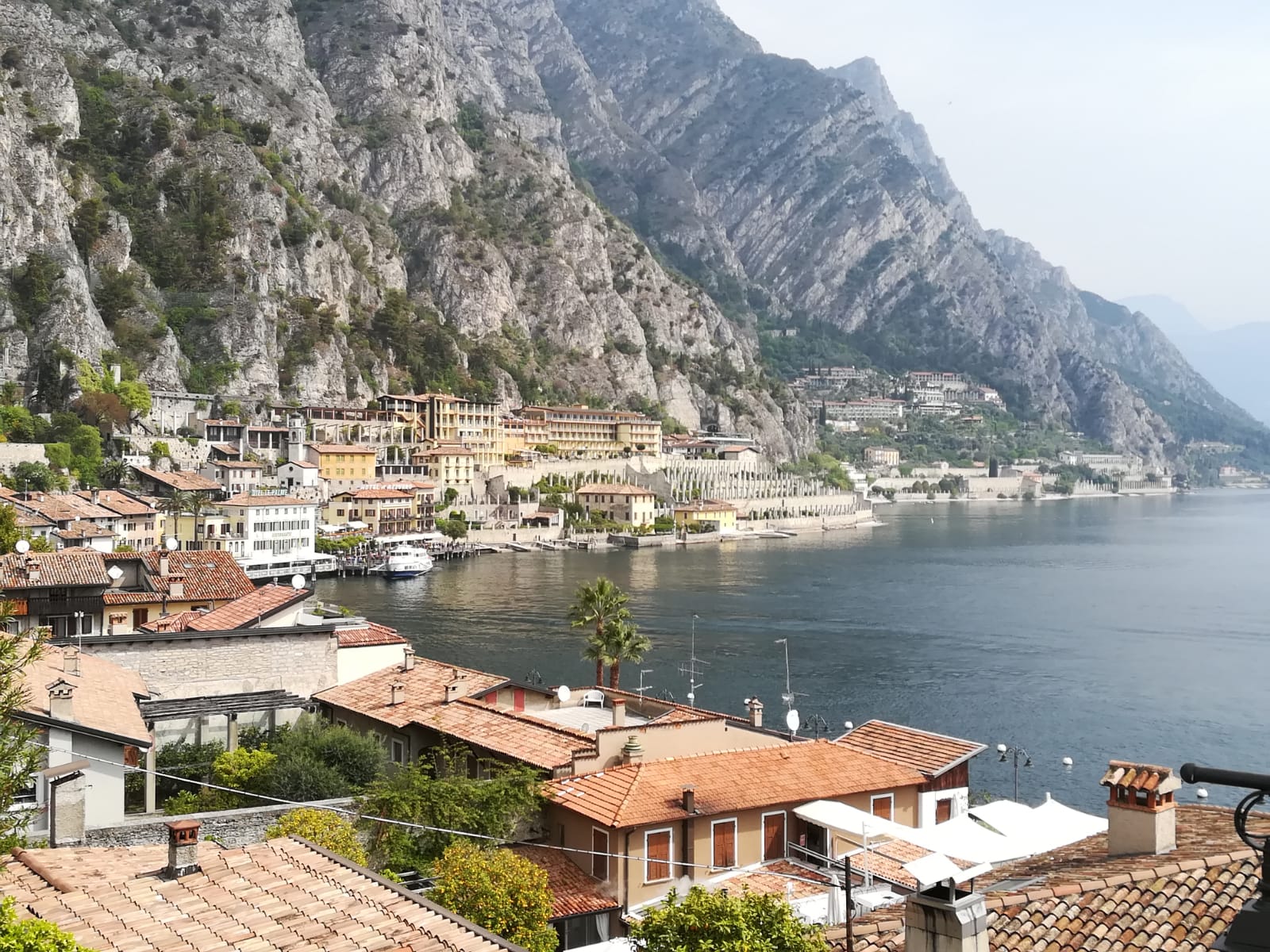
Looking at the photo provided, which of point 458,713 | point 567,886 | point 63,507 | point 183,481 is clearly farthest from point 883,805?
point 183,481

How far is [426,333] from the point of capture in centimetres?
15938

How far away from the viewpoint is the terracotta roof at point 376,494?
11031 cm

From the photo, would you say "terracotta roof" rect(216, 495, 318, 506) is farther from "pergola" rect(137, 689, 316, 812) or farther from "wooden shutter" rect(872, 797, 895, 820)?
"wooden shutter" rect(872, 797, 895, 820)

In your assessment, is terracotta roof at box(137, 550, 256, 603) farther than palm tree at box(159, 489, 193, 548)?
No

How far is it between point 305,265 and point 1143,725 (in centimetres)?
11930

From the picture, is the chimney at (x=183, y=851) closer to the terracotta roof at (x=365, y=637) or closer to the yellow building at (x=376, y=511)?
the terracotta roof at (x=365, y=637)

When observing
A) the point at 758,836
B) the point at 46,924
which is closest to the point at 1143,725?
the point at 758,836

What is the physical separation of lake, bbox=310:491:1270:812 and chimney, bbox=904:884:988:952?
98.2 feet

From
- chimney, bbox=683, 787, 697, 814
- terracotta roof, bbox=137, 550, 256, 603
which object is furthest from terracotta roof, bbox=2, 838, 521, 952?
terracotta roof, bbox=137, 550, 256, 603

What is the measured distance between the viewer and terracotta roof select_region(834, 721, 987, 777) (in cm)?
2131

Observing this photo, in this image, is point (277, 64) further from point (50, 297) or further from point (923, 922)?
point (923, 922)

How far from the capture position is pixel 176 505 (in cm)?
8550

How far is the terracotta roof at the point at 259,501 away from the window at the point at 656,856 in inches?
3004

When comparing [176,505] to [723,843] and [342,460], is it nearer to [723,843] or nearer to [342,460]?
[342,460]
